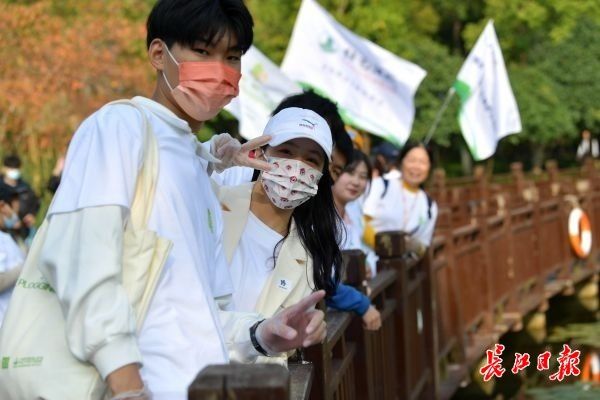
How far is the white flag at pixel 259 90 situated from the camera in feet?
30.5

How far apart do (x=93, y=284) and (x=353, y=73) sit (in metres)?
7.85

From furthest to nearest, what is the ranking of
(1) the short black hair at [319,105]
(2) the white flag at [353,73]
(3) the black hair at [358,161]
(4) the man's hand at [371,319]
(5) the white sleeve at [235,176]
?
(2) the white flag at [353,73] → (3) the black hair at [358,161] → (4) the man's hand at [371,319] → (1) the short black hair at [319,105] → (5) the white sleeve at [235,176]

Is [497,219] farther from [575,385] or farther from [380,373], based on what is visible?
[380,373]

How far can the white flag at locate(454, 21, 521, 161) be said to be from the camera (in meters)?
10.1

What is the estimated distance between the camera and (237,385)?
162 cm

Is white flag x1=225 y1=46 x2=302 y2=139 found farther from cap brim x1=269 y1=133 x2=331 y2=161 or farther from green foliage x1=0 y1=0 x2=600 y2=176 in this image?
green foliage x1=0 y1=0 x2=600 y2=176

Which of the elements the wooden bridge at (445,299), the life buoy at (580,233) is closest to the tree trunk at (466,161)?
the wooden bridge at (445,299)

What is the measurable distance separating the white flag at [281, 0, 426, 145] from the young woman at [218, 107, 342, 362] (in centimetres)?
633

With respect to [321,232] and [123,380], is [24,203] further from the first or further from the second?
[123,380]

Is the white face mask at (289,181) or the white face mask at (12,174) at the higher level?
the white face mask at (289,181)

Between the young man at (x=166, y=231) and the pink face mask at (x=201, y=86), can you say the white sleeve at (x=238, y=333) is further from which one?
the pink face mask at (x=201, y=86)

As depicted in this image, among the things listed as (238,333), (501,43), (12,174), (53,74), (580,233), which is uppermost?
(238,333)

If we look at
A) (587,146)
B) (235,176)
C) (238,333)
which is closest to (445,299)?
(235,176)

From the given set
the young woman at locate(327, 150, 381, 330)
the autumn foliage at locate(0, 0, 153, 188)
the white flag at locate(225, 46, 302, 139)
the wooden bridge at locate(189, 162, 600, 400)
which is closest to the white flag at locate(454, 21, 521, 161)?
the wooden bridge at locate(189, 162, 600, 400)
